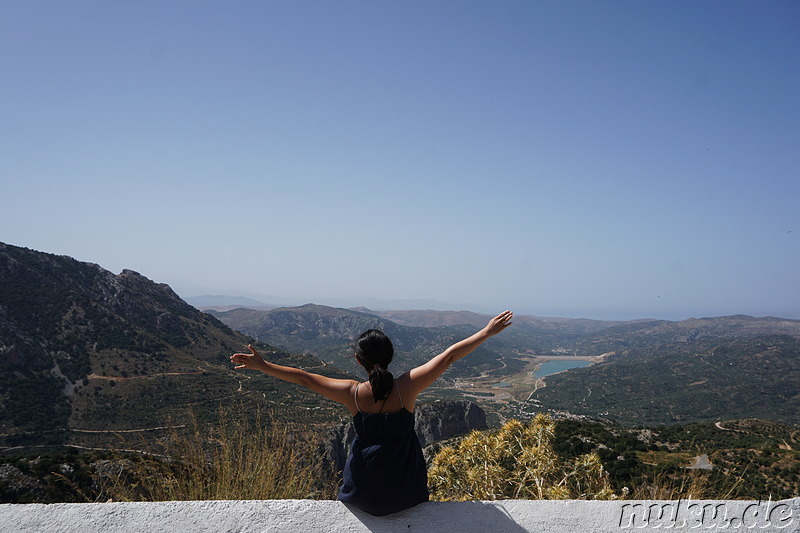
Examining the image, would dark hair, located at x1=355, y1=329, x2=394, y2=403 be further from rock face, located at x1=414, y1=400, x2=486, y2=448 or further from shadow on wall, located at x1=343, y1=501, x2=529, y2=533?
rock face, located at x1=414, y1=400, x2=486, y2=448

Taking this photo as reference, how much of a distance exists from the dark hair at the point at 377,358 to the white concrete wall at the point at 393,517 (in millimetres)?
675

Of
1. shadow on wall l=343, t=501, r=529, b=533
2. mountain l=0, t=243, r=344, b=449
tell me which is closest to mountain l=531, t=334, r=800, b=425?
mountain l=0, t=243, r=344, b=449

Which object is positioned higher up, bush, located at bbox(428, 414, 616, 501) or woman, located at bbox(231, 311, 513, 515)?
woman, located at bbox(231, 311, 513, 515)

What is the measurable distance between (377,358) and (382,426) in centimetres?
40

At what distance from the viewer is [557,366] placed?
178m

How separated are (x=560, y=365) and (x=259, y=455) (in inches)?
7657

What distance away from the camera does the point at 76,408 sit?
1291 inches

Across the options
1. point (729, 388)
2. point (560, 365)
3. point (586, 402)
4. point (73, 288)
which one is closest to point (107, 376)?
point (73, 288)

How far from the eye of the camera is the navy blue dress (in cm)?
239

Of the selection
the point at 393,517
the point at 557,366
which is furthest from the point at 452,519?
Answer: the point at 557,366

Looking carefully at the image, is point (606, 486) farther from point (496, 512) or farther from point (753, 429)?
point (753, 429)

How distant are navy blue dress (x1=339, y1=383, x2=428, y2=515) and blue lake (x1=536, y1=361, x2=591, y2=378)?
520ft

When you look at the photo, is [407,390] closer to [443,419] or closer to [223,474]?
[223,474]

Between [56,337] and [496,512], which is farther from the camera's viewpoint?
[56,337]
